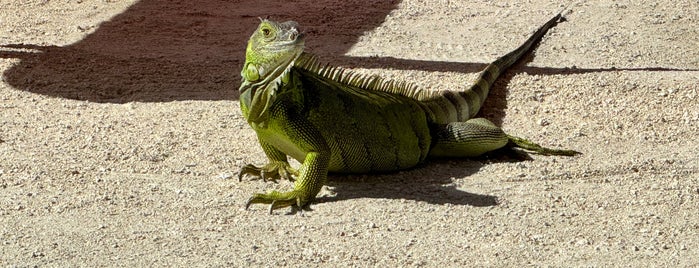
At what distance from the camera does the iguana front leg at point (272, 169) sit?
6590 mm

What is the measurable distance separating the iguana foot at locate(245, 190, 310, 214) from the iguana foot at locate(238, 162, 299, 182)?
0.57 meters

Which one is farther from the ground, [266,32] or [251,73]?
[266,32]

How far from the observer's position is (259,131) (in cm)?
627

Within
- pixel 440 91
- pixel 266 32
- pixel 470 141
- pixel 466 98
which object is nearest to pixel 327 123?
pixel 266 32

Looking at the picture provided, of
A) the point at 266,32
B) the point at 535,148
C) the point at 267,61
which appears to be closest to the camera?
the point at 266,32

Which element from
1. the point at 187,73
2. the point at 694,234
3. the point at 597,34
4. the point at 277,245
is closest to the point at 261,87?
the point at 277,245

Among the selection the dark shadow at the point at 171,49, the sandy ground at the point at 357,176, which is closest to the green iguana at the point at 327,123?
the sandy ground at the point at 357,176

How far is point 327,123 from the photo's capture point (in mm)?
6266

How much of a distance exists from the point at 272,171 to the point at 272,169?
0.01m

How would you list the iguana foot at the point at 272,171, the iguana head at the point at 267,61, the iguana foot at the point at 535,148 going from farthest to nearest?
the iguana foot at the point at 535,148 → the iguana foot at the point at 272,171 → the iguana head at the point at 267,61

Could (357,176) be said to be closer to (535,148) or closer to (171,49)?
(535,148)

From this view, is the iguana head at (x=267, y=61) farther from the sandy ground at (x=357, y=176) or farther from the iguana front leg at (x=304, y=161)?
the sandy ground at (x=357, y=176)

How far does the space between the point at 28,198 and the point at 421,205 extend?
2.19 metres

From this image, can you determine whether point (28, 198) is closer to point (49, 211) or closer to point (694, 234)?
point (49, 211)
